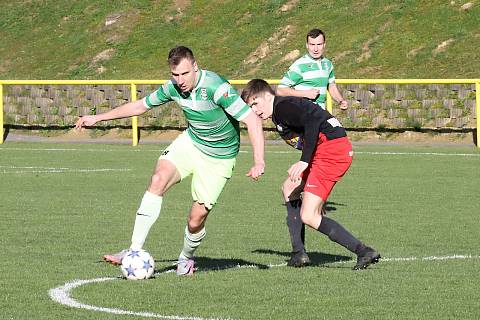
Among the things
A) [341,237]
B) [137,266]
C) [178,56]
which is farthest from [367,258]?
[178,56]

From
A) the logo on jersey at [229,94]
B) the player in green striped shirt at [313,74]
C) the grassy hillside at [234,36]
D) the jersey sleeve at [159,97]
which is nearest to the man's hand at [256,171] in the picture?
the logo on jersey at [229,94]

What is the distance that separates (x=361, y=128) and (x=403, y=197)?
13197 millimetres

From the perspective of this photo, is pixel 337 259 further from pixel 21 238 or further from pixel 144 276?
pixel 21 238

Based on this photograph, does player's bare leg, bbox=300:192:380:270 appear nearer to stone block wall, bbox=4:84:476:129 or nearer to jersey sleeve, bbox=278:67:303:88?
jersey sleeve, bbox=278:67:303:88

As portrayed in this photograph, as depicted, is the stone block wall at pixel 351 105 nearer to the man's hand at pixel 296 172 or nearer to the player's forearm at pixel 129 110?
the player's forearm at pixel 129 110

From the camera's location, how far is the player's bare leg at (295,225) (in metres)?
10.6

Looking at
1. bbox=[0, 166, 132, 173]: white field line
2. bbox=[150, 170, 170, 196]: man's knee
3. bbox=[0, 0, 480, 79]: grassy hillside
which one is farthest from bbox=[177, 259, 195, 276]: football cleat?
bbox=[0, 0, 480, 79]: grassy hillside

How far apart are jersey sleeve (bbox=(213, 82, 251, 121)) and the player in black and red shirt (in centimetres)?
22

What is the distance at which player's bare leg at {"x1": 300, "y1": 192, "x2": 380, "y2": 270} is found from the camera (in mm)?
10195

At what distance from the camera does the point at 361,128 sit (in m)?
30.4

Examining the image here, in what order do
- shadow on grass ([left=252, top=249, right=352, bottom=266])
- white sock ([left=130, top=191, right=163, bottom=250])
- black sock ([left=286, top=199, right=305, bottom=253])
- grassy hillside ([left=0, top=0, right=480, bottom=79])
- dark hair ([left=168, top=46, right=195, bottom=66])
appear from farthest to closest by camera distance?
grassy hillside ([left=0, top=0, right=480, bottom=79]) < shadow on grass ([left=252, top=249, right=352, bottom=266]) < black sock ([left=286, top=199, right=305, bottom=253]) < white sock ([left=130, top=191, right=163, bottom=250]) < dark hair ([left=168, top=46, right=195, bottom=66])

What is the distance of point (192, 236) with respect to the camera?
33.6 feet

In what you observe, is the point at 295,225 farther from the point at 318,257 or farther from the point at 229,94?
the point at 229,94

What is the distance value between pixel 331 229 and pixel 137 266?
1.57 metres
